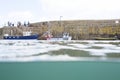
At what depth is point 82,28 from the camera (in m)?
5.11

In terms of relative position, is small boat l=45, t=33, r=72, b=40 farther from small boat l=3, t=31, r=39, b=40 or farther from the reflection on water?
small boat l=3, t=31, r=39, b=40

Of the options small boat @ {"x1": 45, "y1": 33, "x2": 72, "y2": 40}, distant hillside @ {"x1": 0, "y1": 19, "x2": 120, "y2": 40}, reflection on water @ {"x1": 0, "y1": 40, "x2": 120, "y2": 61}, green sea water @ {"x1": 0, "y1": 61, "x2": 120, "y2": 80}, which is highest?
distant hillside @ {"x1": 0, "y1": 19, "x2": 120, "y2": 40}

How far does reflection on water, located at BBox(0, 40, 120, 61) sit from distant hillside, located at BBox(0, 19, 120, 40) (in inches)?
8.0

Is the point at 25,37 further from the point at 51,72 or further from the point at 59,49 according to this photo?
the point at 51,72

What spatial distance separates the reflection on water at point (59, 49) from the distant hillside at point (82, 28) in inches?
8.0

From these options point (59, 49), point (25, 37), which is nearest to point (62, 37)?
point (59, 49)

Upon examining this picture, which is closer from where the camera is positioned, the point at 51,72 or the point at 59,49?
the point at 59,49

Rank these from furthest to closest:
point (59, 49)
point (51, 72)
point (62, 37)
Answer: point (51, 72)
point (59, 49)
point (62, 37)

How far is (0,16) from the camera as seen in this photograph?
5488 mm

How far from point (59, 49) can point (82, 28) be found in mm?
858

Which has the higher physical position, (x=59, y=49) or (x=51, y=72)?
(x=59, y=49)

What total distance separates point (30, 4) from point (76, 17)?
136 cm

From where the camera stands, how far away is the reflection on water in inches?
205

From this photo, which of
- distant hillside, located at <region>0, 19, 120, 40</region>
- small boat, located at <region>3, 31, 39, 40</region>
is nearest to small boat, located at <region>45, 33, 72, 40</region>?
distant hillside, located at <region>0, 19, 120, 40</region>
